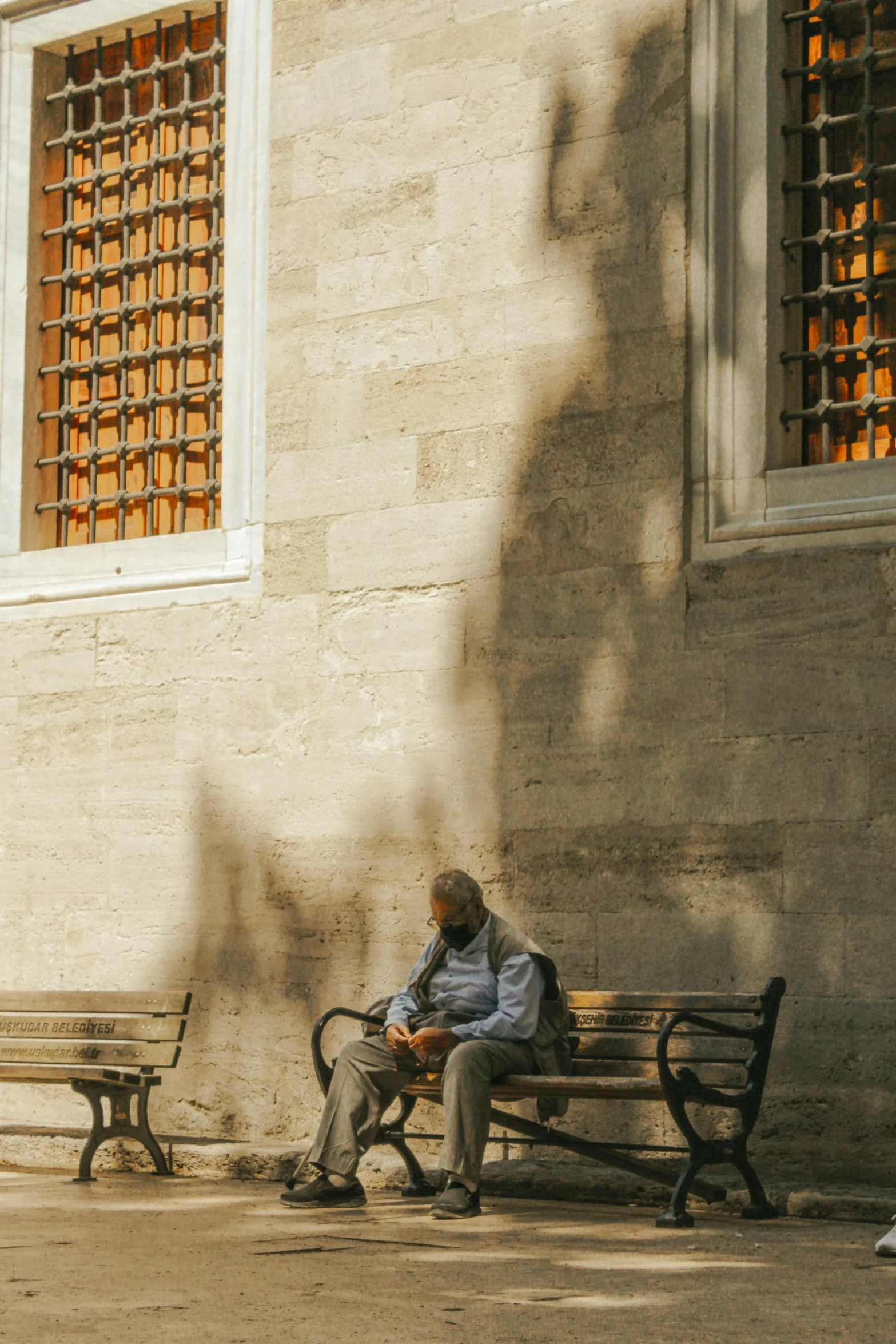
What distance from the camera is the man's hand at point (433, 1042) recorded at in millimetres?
6598

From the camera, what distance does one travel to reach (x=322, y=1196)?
22.0ft

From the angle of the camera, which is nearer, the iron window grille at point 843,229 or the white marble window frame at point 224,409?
the iron window grille at point 843,229

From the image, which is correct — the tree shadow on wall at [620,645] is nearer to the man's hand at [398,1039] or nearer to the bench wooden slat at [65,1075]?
the man's hand at [398,1039]

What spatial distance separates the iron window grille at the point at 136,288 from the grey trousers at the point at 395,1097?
11.2 feet

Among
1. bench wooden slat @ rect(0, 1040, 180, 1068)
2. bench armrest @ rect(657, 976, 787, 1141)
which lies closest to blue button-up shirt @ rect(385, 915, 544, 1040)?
bench armrest @ rect(657, 976, 787, 1141)

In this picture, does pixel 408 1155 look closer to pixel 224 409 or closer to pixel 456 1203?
pixel 456 1203

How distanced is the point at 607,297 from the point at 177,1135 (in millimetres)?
4151

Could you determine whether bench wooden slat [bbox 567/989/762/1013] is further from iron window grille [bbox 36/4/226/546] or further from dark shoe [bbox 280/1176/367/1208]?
iron window grille [bbox 36/4/226/546]

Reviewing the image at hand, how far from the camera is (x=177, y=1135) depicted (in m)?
8.45

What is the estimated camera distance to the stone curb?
21.4 feet

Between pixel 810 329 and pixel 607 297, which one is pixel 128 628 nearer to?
pixel 607 297

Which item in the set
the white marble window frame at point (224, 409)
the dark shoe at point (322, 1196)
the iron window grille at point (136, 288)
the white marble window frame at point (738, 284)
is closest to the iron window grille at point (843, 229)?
the white marble window frame at point (738, 284)

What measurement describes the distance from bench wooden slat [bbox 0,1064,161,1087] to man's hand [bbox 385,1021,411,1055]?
1.40 metres

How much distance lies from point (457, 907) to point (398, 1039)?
1.69 ft
